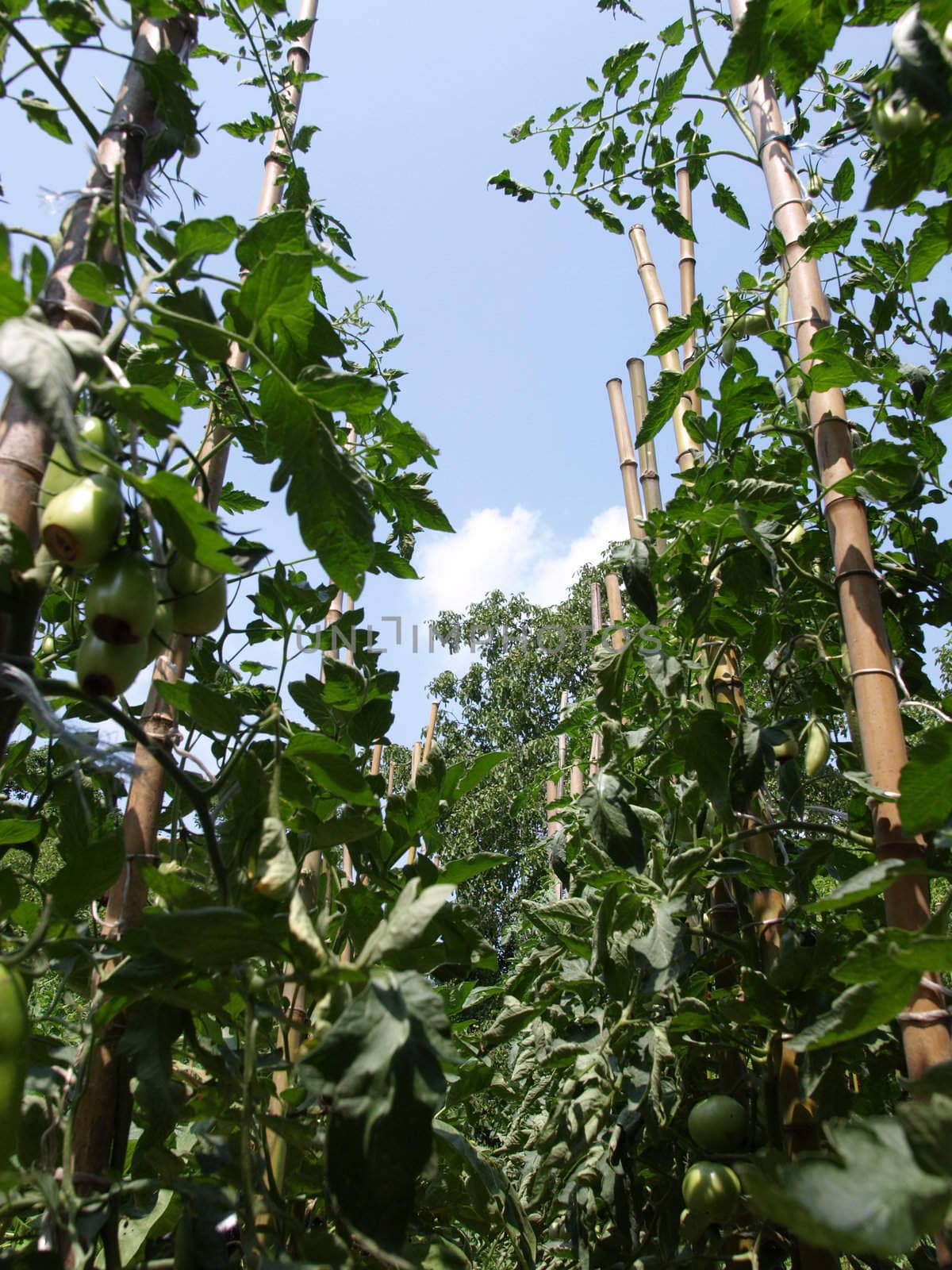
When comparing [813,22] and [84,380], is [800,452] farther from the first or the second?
[84,380]

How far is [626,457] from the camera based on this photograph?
9.12 ft

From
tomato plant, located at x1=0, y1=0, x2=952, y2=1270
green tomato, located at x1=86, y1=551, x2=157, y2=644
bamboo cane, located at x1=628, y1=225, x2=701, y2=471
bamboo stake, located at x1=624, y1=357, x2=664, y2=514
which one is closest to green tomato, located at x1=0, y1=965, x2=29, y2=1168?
tomato plant, located at x1=0, y1=0, x2=952, y2=1270

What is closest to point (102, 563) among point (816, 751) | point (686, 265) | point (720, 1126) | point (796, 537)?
point (816, 751)

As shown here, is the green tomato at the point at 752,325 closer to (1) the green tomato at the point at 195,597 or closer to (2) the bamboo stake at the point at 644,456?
(2) the bamboo stake at the point at 644,456

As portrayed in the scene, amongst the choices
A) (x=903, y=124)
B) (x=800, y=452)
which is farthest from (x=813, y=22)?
(x=800, y=452)

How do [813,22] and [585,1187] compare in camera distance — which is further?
[585,1187]

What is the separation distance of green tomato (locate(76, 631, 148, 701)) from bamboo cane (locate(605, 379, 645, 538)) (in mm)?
1874

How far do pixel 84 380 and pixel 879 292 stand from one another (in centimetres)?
134

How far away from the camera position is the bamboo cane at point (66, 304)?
0.62m

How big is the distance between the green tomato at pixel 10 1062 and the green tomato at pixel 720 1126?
35.4 inches

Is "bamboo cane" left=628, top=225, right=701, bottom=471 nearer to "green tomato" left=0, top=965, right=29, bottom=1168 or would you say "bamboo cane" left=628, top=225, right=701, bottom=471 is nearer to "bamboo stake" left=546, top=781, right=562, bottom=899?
"bamboo stake" left=546, top=781, right=562, bottom=899

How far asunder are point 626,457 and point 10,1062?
8.12 ft

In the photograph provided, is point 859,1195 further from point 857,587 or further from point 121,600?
point 857,587

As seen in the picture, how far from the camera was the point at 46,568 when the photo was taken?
64 cm
